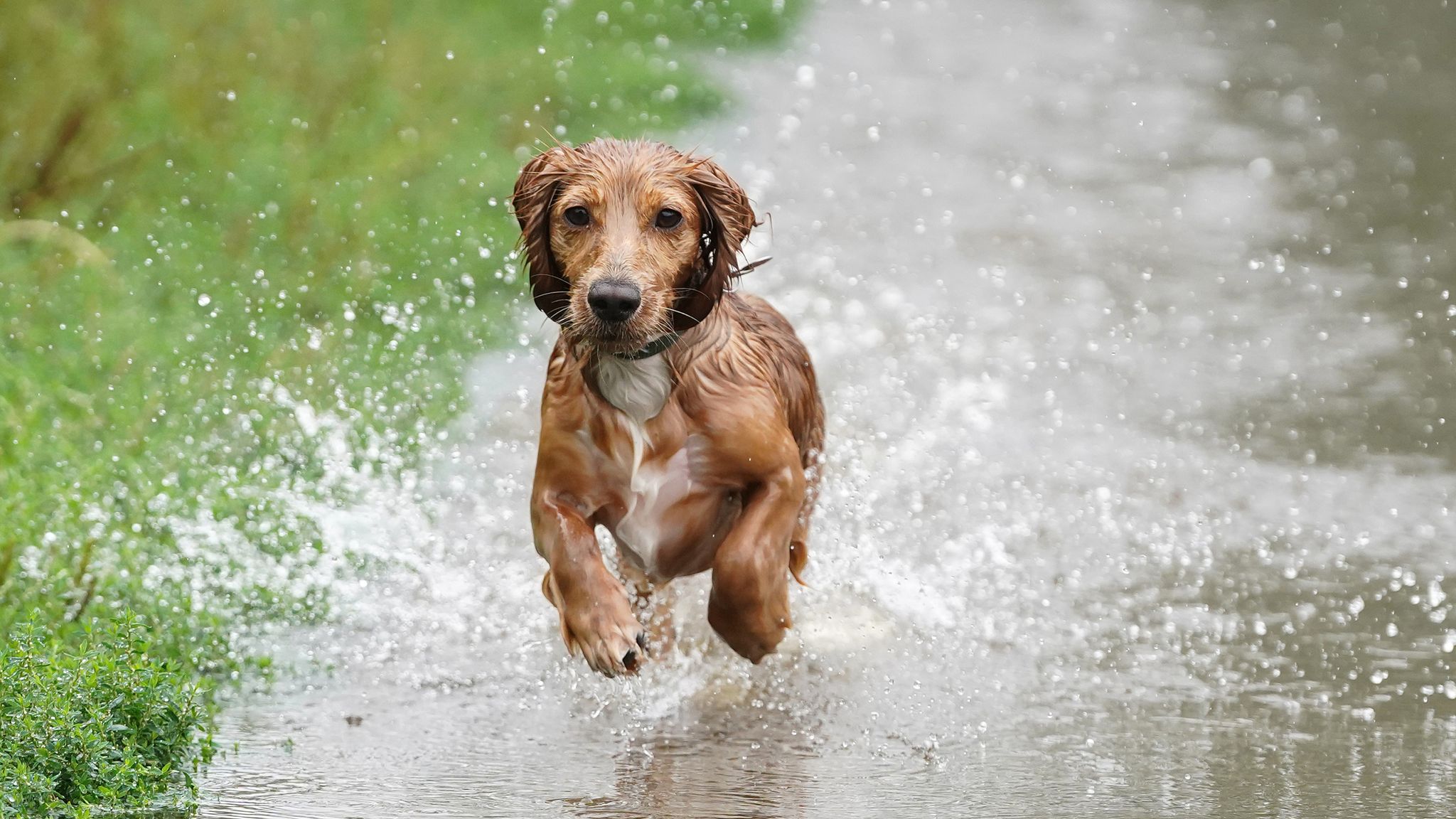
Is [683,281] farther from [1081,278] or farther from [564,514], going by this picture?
[1081,278]

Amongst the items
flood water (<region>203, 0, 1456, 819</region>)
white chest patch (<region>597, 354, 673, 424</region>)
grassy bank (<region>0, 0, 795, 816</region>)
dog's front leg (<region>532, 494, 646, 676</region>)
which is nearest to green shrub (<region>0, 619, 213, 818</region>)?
grassy bank (<region>0, 0, 795, 816</region>)

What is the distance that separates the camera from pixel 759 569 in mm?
4344

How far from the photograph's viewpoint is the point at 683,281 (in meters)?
4.33

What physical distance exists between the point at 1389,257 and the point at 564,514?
257 inches

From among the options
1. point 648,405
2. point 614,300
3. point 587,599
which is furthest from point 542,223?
point 587,599

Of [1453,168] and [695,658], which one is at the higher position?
[1453,168]

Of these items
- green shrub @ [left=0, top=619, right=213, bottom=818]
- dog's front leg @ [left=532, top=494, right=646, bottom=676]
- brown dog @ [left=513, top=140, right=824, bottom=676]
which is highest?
brown dog @ [left=513, top=140, right=824, bottom=676]

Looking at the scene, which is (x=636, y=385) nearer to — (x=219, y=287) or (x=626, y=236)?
(x=626, y=236)

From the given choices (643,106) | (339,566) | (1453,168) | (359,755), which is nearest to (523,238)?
(359,755)

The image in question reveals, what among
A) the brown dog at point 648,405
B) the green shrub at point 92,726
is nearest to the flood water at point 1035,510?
the green shrub at point 92,726

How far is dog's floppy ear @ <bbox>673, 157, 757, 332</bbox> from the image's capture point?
14.2 ft

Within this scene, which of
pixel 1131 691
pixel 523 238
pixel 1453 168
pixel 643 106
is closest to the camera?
pixel 523 238

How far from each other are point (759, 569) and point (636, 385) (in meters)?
0.56

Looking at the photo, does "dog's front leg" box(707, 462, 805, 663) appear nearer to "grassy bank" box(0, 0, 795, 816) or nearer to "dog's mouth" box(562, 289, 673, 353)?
"dog's mouth" box(562, 289, 673, 353)
